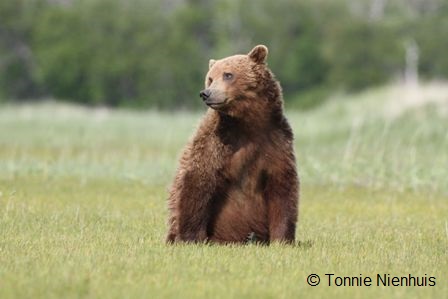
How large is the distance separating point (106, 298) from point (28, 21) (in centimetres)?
7068

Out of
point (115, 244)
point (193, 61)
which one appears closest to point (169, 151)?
point (115, 244)

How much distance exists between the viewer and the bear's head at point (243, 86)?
27.2ft

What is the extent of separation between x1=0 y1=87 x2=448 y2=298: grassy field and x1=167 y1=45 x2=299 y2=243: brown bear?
32cm

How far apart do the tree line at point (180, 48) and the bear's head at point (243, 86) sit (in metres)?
60.7

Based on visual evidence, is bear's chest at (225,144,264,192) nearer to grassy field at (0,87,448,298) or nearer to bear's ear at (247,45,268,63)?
grassy field at (0,87,448,298)

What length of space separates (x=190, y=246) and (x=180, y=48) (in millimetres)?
63233

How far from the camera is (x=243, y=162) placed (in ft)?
27.6

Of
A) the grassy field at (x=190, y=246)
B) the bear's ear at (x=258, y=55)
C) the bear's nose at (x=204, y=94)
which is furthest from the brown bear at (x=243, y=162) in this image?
the grassy field at (x=190, y=246)

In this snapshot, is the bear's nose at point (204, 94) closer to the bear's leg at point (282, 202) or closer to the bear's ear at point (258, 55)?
the bear's ear at point (258, 55)

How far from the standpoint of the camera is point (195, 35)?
253 feet

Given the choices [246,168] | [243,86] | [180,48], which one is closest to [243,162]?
[246,168]

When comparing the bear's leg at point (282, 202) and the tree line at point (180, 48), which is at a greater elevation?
the tree line at point (180, 48)

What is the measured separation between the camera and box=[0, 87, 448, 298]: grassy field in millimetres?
6641

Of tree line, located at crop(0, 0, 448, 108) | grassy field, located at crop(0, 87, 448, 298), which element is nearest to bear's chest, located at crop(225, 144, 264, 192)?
grassy field, located at crop(0, 87, 448, 298)
